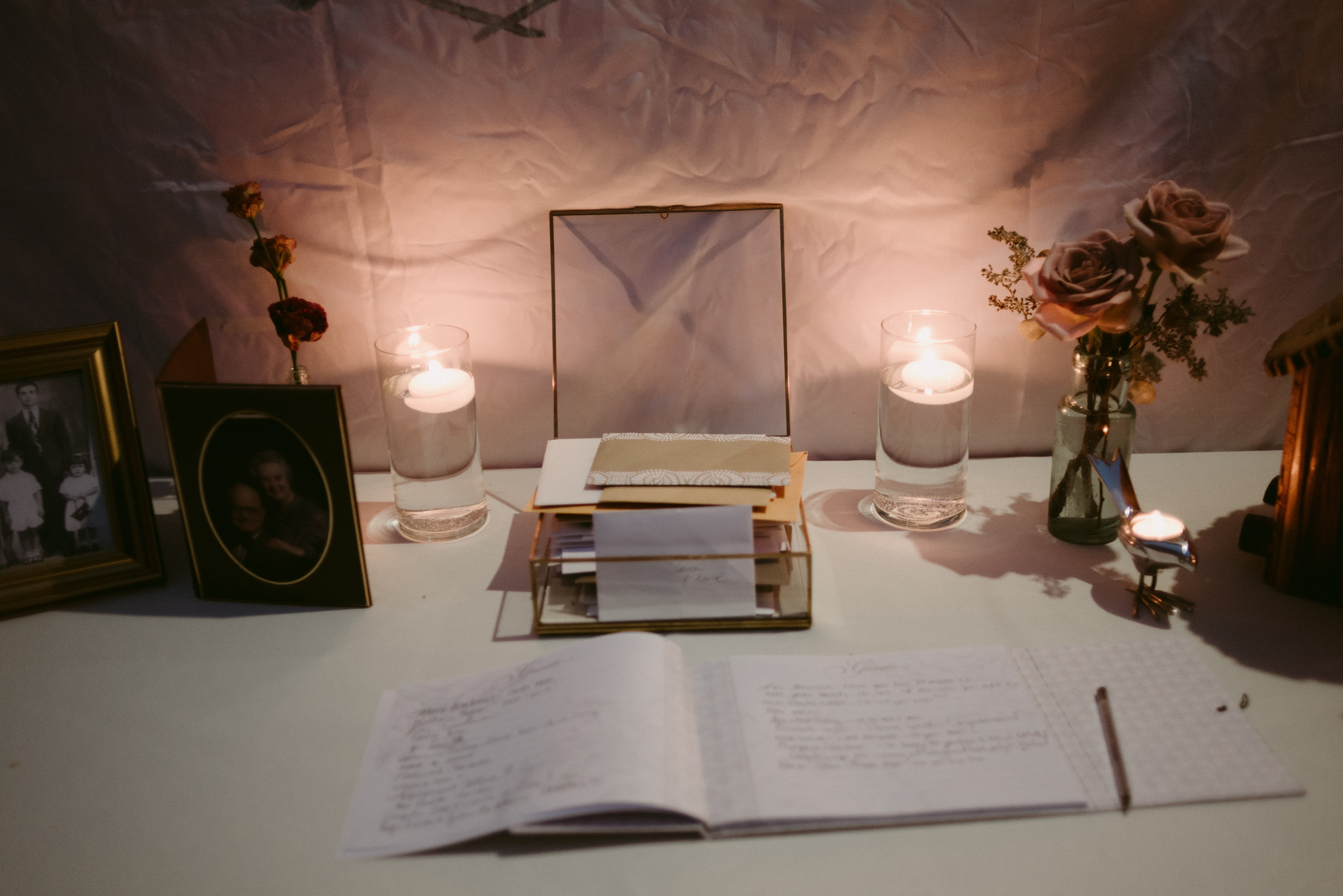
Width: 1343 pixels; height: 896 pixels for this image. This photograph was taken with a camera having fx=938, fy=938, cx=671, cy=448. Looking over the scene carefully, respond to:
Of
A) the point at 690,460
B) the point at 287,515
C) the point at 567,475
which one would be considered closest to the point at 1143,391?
the point at 690,460

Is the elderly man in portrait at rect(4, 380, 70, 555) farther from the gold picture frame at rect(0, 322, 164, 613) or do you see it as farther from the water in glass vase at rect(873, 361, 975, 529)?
the water in glass vase at rect(873, 361, 975, 529)

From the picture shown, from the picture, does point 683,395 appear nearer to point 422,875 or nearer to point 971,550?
point 971,550

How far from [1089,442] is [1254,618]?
231 millimetres

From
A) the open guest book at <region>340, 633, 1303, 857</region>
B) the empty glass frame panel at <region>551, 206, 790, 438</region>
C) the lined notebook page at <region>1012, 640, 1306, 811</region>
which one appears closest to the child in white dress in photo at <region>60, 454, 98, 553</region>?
the open guest book at <region>340, 633, 1303, 857</region>

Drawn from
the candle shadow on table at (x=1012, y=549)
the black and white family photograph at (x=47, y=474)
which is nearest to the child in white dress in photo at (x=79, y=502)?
the black and white family photograph at (x=47, y=474)

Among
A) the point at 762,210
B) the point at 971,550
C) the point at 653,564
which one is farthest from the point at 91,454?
the point at 971,550

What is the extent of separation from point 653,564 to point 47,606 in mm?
627

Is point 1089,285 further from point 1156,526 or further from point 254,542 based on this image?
point 254,542

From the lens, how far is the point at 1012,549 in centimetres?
104

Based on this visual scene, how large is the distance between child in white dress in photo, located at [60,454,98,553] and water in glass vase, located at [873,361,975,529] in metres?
0.84

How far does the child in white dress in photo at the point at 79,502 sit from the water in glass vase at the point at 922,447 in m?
0.84

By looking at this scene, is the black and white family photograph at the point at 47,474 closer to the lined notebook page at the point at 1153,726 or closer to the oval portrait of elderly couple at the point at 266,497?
the oval portrait of elderly couple at the point at 266,497

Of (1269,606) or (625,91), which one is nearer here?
(1269,606)

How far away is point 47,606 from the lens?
0.96m
